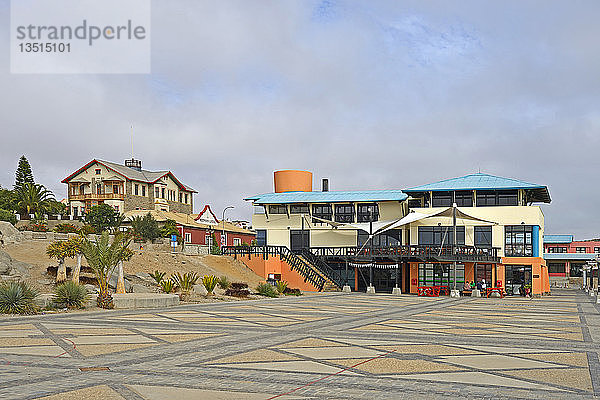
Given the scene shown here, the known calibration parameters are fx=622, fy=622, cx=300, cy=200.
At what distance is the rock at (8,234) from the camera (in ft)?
138

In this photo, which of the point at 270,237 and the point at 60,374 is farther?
the point at 270,237

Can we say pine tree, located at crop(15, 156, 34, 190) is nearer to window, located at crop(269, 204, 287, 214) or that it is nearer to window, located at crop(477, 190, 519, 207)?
window, located at crop(269, 204, 287, 214)

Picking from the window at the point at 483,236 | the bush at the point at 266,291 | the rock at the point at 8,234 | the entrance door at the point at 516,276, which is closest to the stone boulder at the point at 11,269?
the rock at the point at 8,234

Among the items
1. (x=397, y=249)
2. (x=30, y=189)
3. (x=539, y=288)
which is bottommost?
(x=539, y=288)

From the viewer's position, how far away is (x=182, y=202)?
3492 inches

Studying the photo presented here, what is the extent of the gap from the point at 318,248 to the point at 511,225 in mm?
14966

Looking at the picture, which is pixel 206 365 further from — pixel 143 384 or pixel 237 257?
pixel 237 257

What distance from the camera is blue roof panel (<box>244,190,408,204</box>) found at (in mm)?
52875

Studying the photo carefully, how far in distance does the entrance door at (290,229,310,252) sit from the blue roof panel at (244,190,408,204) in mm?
2729

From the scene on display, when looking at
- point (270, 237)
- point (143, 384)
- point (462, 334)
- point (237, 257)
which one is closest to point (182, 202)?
point (270, 237)

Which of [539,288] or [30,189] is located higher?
[30,189]

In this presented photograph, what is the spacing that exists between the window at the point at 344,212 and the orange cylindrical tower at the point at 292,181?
925 centimetres

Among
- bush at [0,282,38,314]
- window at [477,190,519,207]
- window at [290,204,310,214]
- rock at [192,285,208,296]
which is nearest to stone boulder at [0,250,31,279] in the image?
rock at [192,285,208,296]

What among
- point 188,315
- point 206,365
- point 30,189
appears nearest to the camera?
point 206,365
